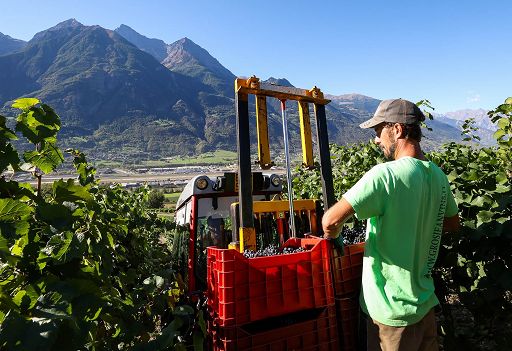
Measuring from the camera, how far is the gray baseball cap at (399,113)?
8.34 feet

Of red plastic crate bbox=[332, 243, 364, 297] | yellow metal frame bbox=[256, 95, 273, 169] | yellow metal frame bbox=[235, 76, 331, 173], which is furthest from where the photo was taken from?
yellow metal frame bbox=[256, 95, 273, 169]

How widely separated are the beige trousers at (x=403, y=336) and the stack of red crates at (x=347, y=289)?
94 cm

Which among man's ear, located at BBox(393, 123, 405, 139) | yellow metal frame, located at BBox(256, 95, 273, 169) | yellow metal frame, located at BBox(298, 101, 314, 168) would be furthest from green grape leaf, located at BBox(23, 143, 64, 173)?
yellow metal frame, located at BBox(298, 101, 314, 168)

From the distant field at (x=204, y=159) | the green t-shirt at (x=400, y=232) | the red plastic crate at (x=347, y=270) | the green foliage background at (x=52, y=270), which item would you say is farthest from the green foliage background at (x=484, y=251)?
the distant field at (x=204, y=159)

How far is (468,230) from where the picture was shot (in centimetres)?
338

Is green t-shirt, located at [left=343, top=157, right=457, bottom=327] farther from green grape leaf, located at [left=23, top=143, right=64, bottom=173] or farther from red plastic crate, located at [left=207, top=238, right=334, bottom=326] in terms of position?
green grape leaf, located at [left=23, top=143, right=64, bottom=173]

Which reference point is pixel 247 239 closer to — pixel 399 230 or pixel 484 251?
pixel 399 230

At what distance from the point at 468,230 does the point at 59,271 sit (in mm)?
3136

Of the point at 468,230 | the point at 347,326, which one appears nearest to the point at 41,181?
the point at 347,326

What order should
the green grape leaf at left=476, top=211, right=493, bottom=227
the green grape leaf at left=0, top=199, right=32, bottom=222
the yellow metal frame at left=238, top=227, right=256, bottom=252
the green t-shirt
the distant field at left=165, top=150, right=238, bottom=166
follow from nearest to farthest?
the green grape leaf at left=0, top=199, right=32, bottom=222, the green t-shirt, the green grape leaf at left=476, top=211, right=493, bottom=227, the yellow metal frame at left=238, top=227, right=256, bottom=252, the distant field at left=165, top=150, right=238, bottom=166

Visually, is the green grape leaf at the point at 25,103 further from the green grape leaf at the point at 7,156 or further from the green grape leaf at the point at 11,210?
the green grape leaf at the point at 11,210

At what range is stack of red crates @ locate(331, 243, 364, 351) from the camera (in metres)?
3.52

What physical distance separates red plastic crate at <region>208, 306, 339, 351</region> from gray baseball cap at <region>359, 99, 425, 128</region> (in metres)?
1.77

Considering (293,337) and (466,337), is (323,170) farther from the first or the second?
(466,337)
